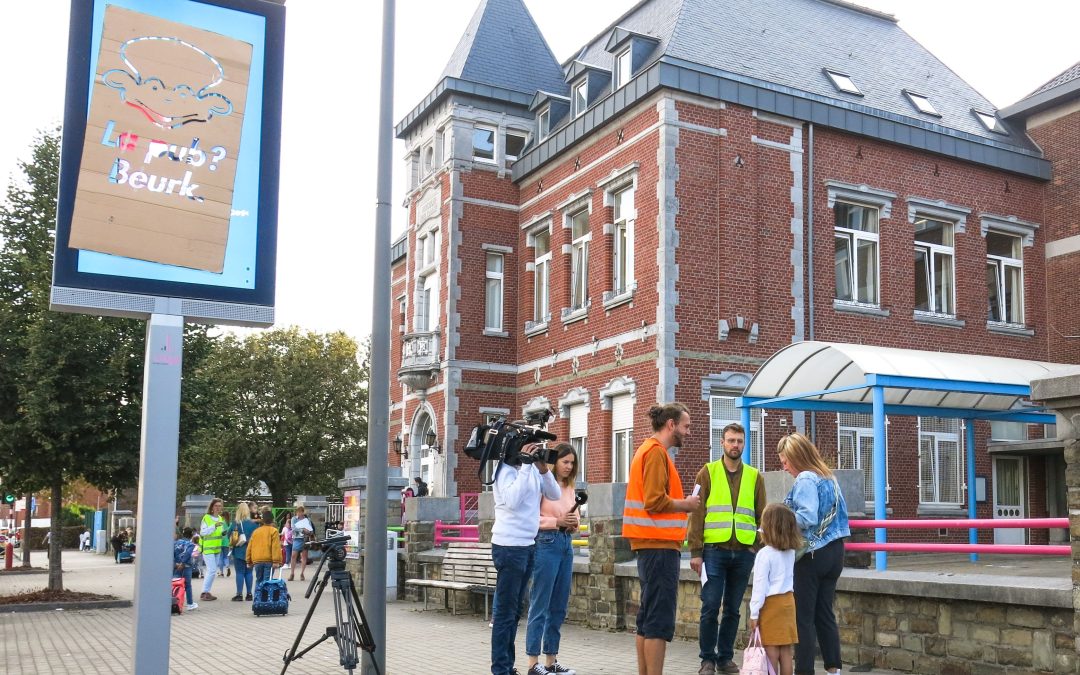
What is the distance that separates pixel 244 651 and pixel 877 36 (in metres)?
22.5

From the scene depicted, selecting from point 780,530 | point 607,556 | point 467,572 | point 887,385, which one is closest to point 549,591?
point 780,530

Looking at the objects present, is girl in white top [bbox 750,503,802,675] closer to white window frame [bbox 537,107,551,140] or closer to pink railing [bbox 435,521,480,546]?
pink railing [bbox 435,521,480,546]

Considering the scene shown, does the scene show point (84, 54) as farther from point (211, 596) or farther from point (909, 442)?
point (909, 442)

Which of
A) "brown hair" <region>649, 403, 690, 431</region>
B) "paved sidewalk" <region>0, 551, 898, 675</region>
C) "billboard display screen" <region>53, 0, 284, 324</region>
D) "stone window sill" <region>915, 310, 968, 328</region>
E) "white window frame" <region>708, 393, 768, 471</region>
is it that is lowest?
"paved sidewalk" <region>0, 551, 898, 675</region>

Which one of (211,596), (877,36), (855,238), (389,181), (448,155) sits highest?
(877,36)

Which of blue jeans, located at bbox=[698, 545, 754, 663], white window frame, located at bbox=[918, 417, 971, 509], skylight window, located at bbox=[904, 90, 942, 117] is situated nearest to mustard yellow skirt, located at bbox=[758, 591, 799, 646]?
blue jeans, located at bbox=[698, 545, 754, 663]

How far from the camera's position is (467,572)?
1548 centimetres

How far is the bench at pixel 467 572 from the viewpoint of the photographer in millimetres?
14898

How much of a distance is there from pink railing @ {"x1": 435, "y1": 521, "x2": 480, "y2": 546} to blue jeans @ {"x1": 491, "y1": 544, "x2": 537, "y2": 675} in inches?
374

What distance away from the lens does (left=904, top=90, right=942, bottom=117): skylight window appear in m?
25.8

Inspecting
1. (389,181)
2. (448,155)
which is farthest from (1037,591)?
(448,155)

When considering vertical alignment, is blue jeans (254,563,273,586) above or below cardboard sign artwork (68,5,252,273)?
below

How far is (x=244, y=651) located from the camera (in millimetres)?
12469

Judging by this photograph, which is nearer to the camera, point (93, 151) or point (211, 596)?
point (93, 151)
